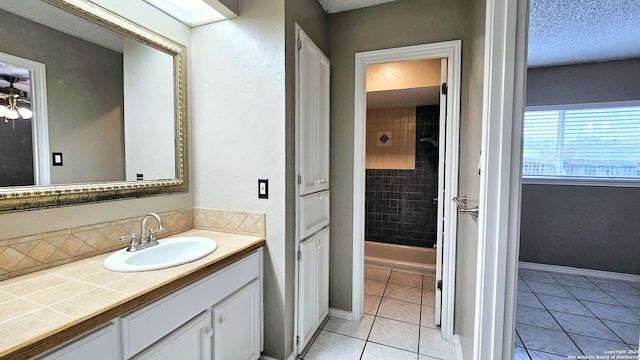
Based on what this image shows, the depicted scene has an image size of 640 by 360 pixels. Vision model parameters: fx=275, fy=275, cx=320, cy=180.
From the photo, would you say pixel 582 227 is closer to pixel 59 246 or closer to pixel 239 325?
pixel 239 325

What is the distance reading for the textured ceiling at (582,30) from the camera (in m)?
1.99

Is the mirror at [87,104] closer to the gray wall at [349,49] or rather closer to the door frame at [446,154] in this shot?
the gray wall at [349,49]

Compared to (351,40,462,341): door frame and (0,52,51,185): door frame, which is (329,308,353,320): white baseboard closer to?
(351,40,462,341): door frame

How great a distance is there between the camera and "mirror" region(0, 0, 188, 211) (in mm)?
1117

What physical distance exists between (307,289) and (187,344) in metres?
0.87

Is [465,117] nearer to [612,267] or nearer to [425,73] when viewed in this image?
[425,73]

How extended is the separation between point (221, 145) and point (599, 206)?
3.91 meters

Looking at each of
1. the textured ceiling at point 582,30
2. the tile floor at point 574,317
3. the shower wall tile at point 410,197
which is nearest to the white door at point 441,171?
the tile floor at point 574,317

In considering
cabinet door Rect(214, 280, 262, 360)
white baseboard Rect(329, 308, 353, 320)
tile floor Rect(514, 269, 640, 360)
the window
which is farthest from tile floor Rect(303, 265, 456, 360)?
the window

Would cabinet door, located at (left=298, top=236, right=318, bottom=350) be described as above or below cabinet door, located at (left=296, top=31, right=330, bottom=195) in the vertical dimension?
below

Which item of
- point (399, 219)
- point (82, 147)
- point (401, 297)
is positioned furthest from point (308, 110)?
point (399, 219)

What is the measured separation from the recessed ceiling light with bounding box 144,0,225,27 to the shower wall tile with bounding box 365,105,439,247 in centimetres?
283

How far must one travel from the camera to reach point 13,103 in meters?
1.10

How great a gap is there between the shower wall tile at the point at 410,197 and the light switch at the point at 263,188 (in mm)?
2573
